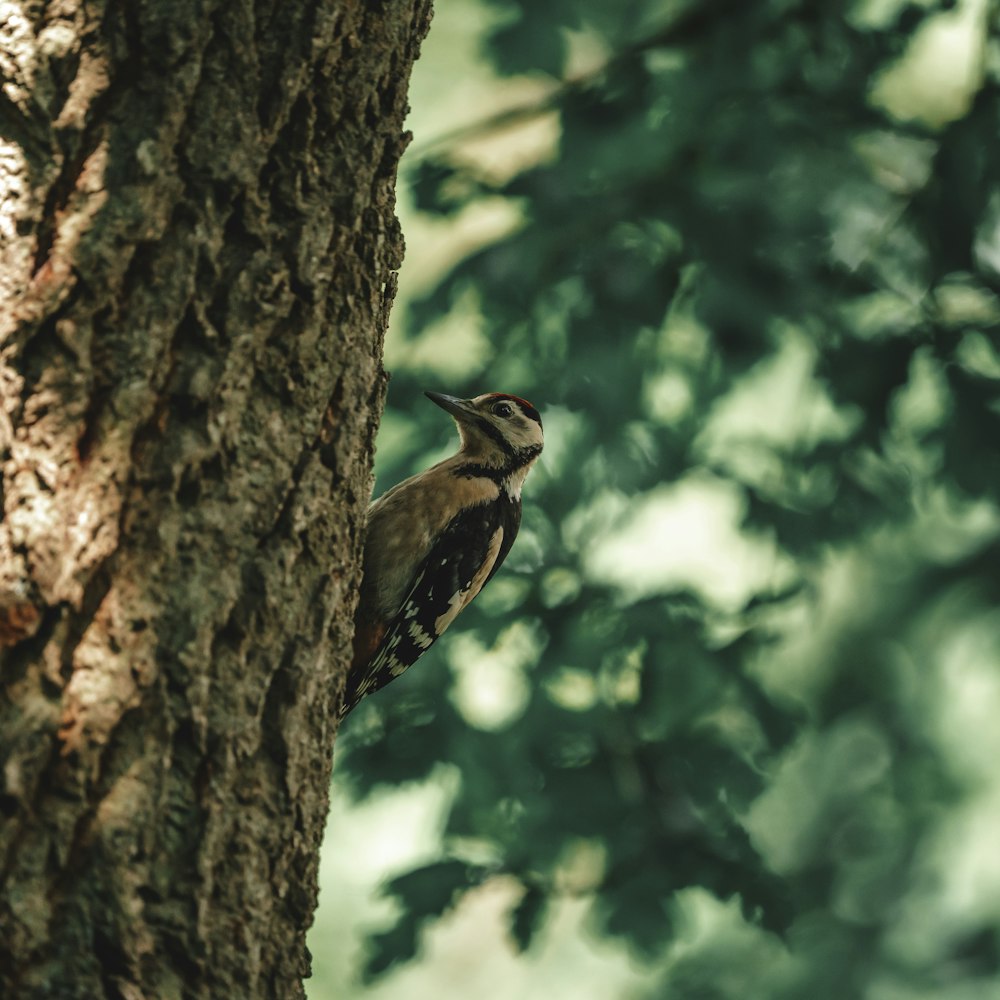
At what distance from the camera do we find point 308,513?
197 cm

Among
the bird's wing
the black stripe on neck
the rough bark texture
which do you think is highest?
the black stripe on neck

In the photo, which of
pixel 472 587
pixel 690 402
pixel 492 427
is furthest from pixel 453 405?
pixel 690 402

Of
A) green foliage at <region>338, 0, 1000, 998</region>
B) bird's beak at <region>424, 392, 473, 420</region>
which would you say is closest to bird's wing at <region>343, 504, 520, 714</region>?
bird's beak at <region>424, 392, 473, 420</region>

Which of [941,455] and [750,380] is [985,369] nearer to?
[941,455]

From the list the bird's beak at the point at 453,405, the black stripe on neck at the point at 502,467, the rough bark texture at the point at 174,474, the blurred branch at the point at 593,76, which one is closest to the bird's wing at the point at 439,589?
the black stripe on neck at the point at 502,467

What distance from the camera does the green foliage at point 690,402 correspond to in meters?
4.57

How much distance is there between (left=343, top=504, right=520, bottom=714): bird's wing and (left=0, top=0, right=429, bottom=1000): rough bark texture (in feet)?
5.18

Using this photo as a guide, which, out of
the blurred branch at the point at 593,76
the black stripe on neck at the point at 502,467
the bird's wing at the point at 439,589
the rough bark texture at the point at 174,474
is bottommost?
the rough bark texture at the point at 174,474

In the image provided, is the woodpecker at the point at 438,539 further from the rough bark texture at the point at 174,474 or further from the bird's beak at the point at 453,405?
the rough bark texture at the point at 174,474

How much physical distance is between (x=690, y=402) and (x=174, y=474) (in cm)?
396

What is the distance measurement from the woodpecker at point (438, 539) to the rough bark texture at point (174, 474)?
1488 mm

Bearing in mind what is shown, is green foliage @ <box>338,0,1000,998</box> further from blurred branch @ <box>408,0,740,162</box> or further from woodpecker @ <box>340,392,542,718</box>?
woodpecker @ <box>340,392,542,718</box>

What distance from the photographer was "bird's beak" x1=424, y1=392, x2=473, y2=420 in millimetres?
4211

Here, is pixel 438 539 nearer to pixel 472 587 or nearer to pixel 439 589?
pixel 439 589
